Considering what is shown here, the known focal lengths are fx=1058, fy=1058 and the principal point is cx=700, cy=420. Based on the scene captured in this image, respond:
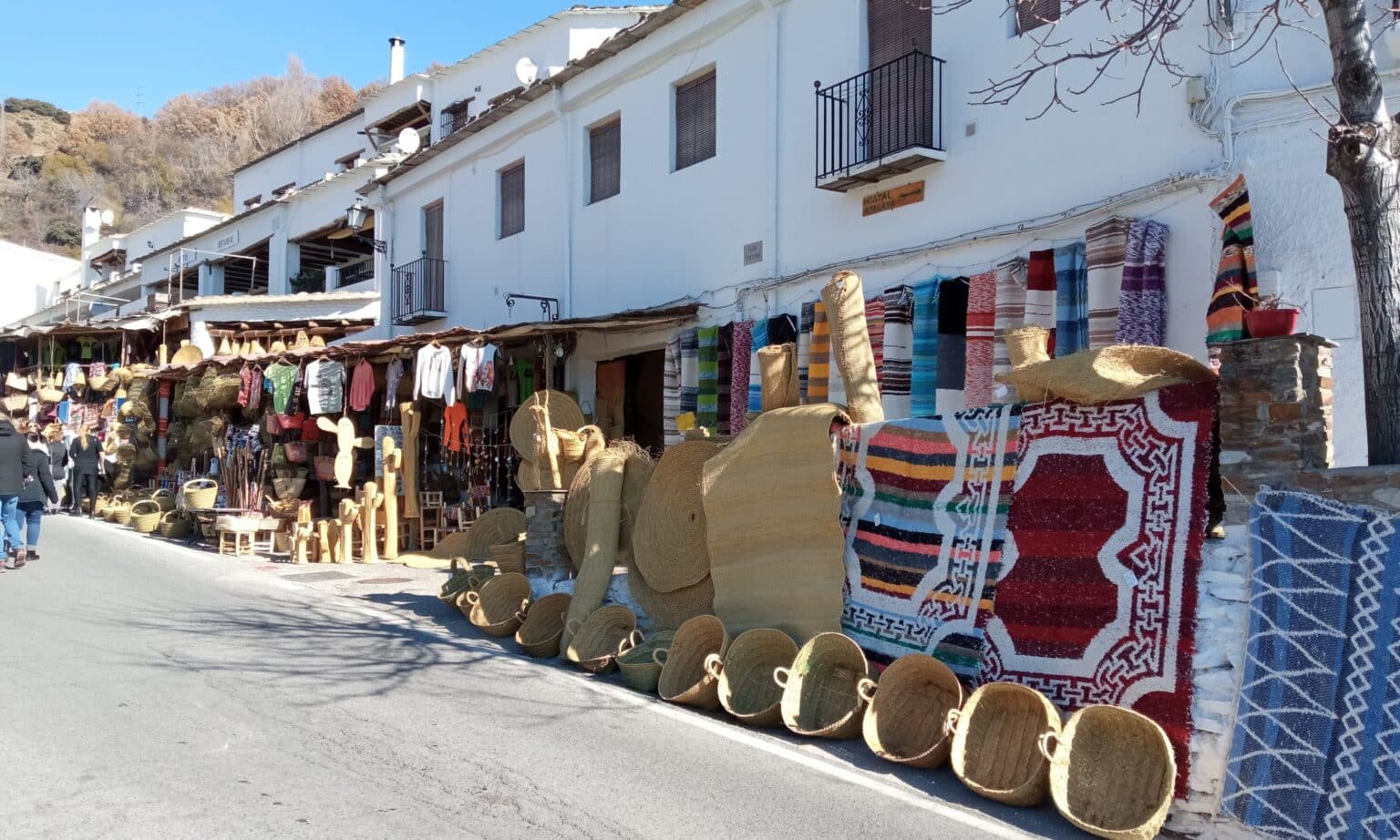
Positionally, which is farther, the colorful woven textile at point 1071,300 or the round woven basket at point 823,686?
the colorful woven textile at point 1071,300

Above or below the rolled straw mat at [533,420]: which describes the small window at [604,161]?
→ above

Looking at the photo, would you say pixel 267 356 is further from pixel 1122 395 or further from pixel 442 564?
pixel 1122 395

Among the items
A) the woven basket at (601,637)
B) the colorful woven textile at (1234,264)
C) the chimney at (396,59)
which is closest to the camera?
the woven basket at (601,637)

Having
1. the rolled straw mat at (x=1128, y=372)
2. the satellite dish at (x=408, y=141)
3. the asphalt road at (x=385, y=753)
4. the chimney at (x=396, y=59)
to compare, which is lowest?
the asphalt road at (x=385, y=753)

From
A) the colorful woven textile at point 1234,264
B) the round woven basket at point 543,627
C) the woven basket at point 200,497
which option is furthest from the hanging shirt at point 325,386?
the colorful woven textile at point 1234,264

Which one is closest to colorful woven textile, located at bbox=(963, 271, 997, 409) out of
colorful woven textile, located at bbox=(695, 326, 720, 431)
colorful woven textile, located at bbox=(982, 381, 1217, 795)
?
colorful woven textile, located at bbox=(695, 326, 720, 431)

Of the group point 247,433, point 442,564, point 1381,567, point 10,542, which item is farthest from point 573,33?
point 1381,567

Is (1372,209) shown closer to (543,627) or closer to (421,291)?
(543,627)

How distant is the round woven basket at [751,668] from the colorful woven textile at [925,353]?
3782 millimetres

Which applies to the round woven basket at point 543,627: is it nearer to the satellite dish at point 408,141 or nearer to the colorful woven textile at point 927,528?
the colorful woven textile at point 927,528

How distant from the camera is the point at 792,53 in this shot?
39.3 ft

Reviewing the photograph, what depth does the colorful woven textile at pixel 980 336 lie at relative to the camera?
30.6 ft

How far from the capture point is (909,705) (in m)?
5.72

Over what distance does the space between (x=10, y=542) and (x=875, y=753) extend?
11.1 metres
